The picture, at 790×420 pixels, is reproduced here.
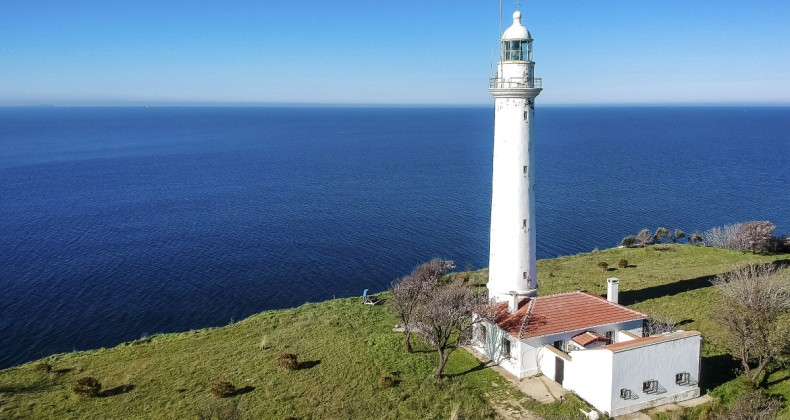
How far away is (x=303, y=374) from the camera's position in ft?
86.4

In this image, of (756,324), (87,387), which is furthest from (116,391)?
(756,324)

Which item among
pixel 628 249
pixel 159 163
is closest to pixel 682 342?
pixel 628 249

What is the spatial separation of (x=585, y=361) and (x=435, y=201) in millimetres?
59304

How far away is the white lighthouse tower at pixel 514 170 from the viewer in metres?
26.4

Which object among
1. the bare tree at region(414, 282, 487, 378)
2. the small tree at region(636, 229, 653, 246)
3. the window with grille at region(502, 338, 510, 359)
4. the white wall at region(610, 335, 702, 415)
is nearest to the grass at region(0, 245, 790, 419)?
the window with grille at region(502, 338, 510, 359)

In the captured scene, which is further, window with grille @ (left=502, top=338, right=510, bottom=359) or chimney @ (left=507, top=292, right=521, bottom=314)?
chimney @ (left=507, top=292, right=521, bottom=314)

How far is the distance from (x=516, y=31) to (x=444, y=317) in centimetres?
1416

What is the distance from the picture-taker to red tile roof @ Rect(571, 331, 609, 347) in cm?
2503

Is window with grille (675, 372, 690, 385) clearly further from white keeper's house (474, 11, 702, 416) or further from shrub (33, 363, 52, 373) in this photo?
shrub (33, 363, 52, 373)

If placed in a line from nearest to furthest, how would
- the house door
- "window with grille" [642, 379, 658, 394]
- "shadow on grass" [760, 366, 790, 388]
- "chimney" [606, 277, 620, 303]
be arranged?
"window with grille" [642, 379, 658, 394]
"shadow on grass" [760, 366, 790, 388]
the house door
"chimney" [606, 277, 620, 303]

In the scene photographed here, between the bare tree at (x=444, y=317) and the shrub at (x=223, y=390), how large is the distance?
8.99 metres

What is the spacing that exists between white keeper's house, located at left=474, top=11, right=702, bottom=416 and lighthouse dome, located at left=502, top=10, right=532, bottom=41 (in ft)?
0.16

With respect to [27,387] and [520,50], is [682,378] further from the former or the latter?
[27,387]

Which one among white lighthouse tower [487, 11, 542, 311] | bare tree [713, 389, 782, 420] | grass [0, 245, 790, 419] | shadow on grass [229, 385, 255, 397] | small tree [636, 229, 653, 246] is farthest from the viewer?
small tree [636, 229, 653, 246]
